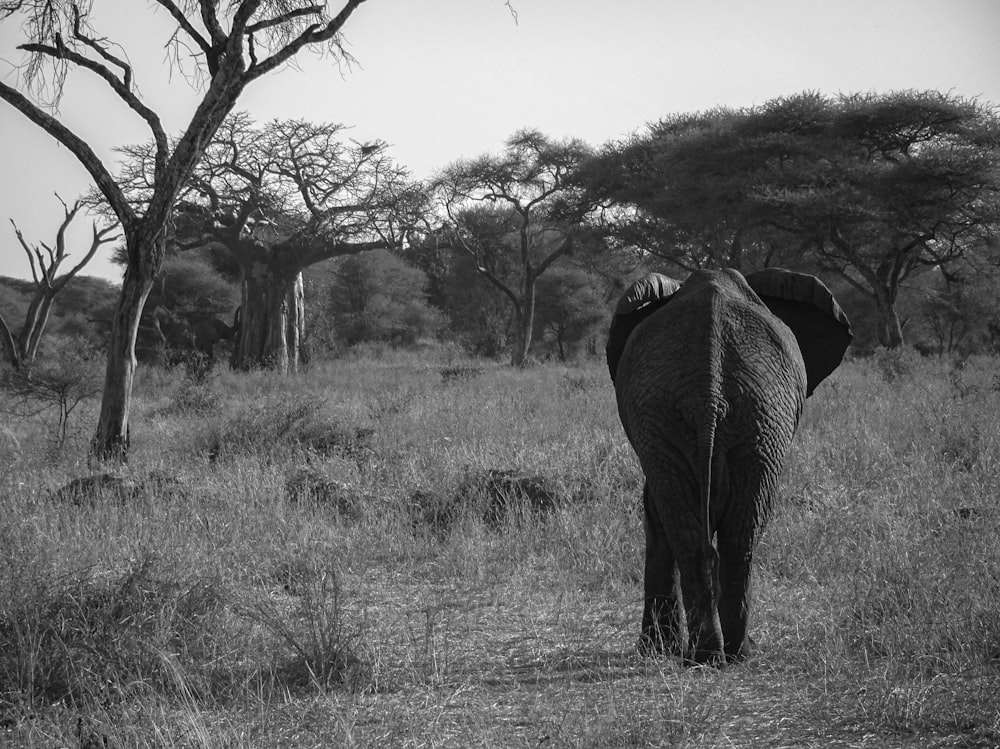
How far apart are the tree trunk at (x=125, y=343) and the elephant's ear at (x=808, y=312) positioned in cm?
575

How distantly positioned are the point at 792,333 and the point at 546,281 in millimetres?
25679

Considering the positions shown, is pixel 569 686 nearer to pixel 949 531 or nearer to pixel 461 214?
pixel 949 531

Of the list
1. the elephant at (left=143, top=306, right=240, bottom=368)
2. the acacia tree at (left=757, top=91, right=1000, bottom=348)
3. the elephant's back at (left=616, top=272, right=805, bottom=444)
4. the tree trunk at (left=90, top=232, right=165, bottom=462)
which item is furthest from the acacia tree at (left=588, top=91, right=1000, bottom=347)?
the elephant's back at (left=616, top=272, right=805, bottom=444)

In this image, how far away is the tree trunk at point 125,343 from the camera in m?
7.95

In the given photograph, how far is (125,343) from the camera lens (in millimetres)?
8016

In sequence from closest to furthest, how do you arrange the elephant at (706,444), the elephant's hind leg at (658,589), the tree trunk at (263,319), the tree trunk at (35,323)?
the elephant at (706,444), the elephant's hind leg at (658,589), the tree trunk at (35,323), the tree trunk at (263,319)

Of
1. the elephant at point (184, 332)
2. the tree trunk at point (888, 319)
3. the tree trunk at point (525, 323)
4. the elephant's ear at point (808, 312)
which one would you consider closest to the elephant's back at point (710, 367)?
the elephant's ear at point (808, 312)

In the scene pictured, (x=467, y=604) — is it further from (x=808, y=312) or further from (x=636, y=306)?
(x=808, y=312)

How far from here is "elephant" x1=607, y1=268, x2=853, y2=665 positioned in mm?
2984

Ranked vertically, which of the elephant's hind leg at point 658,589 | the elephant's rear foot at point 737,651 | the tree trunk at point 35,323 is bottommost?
the elephant's rear foot at point 737,651

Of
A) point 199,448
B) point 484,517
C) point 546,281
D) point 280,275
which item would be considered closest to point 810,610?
point 484,517

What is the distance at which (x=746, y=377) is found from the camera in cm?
304

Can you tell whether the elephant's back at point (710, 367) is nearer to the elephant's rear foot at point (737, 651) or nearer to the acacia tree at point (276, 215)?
the elephant's rear foot at point (737, 651)

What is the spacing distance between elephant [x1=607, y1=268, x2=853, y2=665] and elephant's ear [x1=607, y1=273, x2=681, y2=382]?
103 millimetres
